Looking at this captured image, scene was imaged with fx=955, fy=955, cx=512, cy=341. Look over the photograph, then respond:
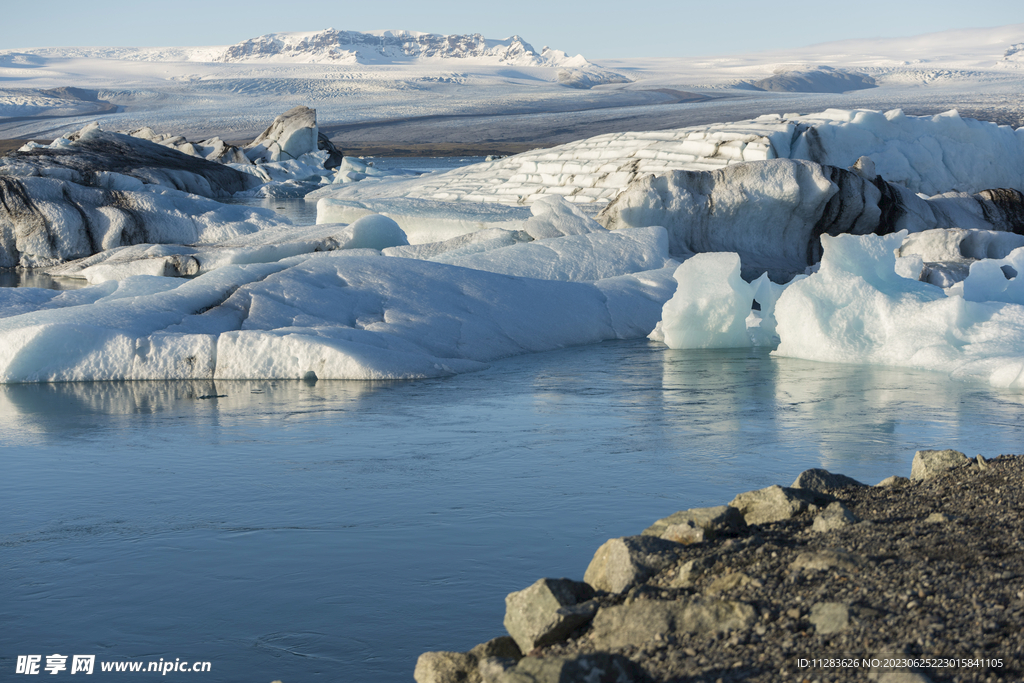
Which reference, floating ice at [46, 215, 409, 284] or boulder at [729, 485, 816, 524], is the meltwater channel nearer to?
boulder at [729, 485, 816, 524]

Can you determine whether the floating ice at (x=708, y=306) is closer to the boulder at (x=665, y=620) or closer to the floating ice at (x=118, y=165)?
the boulder at (x=665, y=620)

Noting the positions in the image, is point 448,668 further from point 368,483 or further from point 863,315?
point 863,315

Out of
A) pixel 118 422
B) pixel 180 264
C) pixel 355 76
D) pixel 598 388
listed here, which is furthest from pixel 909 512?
pixel 355 76

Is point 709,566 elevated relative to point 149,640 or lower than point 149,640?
elevated

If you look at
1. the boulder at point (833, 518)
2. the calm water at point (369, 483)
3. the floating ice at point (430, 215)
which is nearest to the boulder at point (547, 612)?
the calm water at point (369, 483)

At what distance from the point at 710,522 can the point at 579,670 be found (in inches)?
Result: 37.4

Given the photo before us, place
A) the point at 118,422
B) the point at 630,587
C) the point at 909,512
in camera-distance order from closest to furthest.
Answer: the point at 630,587 < the point at 909,512 < the point at 118,422

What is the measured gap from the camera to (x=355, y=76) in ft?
375

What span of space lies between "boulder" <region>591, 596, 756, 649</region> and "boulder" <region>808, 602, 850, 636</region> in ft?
0.43

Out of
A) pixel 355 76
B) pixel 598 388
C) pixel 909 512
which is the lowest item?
pixel 598 388

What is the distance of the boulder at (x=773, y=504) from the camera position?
9.28 ft

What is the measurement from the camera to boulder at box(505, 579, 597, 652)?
216 cm

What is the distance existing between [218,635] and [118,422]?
10.4 feet

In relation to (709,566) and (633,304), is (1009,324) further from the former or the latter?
(709,566)
